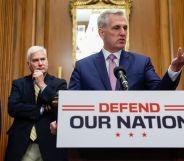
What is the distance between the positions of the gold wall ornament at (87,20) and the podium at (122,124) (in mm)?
2229

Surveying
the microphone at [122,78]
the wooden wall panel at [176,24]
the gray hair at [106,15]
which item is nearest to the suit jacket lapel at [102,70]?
the gray hair at [106,15]

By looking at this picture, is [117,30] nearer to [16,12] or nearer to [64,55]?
[64,55]

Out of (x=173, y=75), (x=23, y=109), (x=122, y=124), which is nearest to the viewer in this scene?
(x=122, y=124)

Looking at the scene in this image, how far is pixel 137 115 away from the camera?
1.67 m

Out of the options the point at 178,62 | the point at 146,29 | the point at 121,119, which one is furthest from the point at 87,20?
the point at 121,119

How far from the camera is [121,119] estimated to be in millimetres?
1658

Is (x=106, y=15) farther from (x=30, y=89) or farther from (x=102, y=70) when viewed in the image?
(x=30, y=89)

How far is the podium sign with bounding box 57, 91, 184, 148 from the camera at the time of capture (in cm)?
161

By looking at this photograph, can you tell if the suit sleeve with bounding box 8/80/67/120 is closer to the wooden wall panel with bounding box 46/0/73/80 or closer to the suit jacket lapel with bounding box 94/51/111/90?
the suit jacket lapel with bounding box 94/51/111/90

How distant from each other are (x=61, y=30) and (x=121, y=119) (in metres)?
2.45

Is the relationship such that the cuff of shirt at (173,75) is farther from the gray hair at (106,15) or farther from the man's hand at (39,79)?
the man's hand at (39,79)

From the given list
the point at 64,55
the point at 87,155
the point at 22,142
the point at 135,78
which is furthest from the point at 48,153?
the point at 64,55

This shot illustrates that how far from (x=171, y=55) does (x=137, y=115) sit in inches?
89.6

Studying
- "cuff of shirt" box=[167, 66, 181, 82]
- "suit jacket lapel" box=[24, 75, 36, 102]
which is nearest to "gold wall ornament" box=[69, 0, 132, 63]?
"suit jacket lapel" box=[24, 75, 36, 102]
